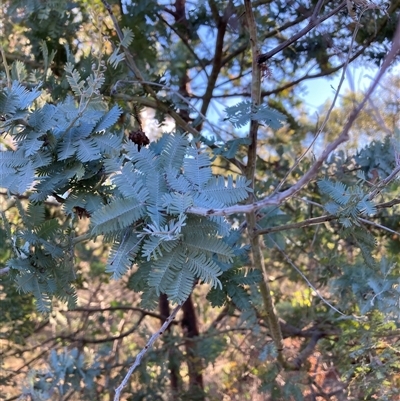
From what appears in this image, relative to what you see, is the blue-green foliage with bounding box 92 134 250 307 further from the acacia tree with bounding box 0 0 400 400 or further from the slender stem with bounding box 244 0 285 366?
the slender stem with bounding box 244 0 285 366

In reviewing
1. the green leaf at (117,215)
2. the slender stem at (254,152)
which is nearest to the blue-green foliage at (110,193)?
the green leaf at (117,215)

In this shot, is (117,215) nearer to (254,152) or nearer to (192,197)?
(192,197)

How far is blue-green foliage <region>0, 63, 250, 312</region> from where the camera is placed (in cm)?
64

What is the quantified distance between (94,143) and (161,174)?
0.12m

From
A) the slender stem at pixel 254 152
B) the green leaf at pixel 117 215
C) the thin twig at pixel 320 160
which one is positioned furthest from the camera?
the slender stem at pixel 254 152

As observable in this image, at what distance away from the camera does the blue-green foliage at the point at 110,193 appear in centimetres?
64

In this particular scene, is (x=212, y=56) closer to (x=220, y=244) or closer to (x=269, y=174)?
(x=269, y=174)

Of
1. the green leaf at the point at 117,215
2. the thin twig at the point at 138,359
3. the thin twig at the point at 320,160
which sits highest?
the green leaf at the point at 117,215

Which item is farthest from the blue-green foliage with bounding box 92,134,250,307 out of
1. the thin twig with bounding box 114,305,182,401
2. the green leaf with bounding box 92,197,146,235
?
the thin twig with bounding box 114,305,182,401

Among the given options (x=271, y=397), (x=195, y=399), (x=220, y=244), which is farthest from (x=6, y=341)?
(x=220, y=244)

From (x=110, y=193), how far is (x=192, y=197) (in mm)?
181

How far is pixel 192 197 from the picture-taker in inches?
24.9

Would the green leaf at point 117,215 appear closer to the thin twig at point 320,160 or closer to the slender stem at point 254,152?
the thin twig at point 320,160

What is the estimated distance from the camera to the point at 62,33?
139 cm
